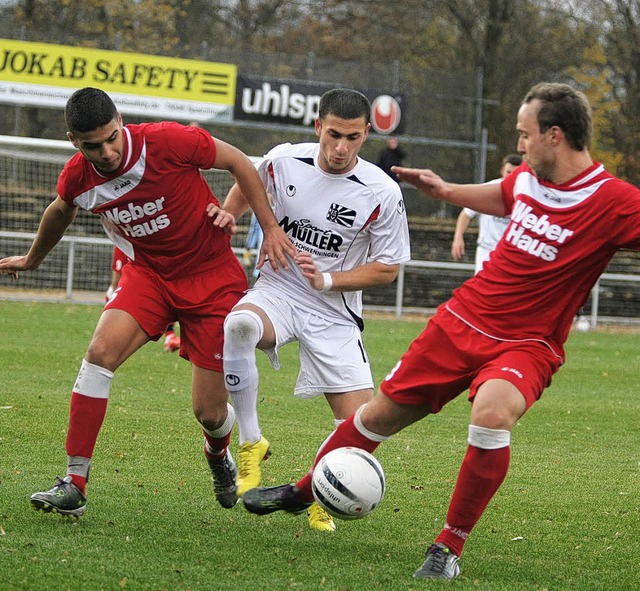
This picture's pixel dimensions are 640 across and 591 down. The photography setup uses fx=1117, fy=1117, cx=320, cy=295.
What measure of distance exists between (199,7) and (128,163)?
27.5 m

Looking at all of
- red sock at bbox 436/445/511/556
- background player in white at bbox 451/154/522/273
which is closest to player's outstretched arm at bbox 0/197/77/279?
red sock at bbox 436/445/511/556

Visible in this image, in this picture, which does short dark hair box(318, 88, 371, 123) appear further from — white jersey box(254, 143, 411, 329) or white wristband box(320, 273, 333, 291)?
white wristband box(320, 273, 333, 291)

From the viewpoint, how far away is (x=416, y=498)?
624 cm

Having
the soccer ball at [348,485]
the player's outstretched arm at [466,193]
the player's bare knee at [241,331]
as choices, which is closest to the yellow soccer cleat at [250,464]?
the player's bare knee at [241,331]

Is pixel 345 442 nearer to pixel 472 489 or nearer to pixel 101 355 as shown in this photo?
pixel 472 489

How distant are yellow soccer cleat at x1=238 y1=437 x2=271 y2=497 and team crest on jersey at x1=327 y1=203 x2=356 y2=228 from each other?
1.19 m

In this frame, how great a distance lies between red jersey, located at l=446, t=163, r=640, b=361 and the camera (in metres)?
4.58

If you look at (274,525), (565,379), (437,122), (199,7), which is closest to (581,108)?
(274,525)

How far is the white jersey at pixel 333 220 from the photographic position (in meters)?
5.80

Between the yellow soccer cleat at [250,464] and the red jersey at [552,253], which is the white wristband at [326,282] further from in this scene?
the red jersey at [552,253]

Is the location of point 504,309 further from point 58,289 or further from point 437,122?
point 437,122

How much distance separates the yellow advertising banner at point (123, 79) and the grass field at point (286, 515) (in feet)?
36.1

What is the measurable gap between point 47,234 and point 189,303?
2.65 ft

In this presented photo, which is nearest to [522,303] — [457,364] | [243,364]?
[457,364]
